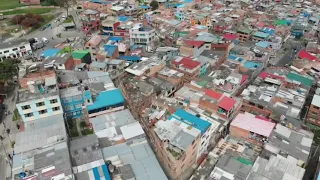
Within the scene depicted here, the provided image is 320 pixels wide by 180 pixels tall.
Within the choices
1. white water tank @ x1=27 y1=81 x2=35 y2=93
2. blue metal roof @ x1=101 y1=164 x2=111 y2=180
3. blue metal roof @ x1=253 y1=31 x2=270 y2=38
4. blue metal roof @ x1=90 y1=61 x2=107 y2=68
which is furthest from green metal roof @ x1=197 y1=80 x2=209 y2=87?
blue metal roof @ x1=253 y1=31 x2=270 y2=38

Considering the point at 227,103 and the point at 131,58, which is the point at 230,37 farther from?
the point at 227,103

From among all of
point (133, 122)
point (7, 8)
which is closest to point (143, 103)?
point (133, 122)

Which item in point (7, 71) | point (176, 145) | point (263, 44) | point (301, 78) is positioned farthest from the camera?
point (263, 44)

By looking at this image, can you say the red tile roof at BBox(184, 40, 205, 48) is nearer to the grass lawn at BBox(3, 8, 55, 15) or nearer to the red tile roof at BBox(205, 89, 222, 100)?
the red tile roof at BBox(205, 89, 222, 100)

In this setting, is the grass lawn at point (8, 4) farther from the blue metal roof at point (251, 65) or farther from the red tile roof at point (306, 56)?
the red tile roof at point (306, 56)

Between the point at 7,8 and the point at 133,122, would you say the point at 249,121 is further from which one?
the point at 7,8

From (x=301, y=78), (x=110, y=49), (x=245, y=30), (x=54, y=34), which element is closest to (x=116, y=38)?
(x=110, y=49)
